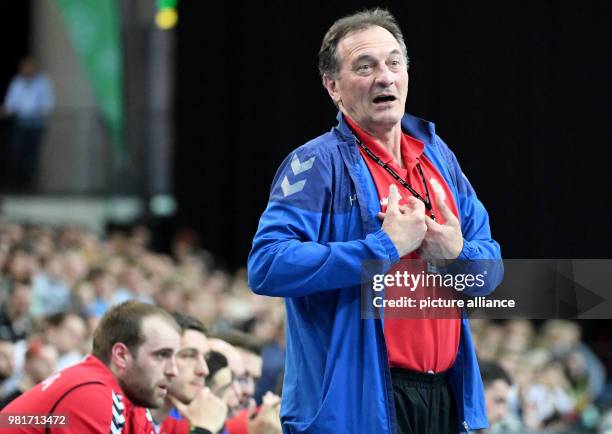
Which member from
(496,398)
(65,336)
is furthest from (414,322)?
(65,336)

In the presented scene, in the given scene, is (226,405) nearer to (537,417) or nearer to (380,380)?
(380,380)

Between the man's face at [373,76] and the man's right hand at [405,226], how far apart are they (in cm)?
27

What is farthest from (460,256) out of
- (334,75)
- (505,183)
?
(505,183)

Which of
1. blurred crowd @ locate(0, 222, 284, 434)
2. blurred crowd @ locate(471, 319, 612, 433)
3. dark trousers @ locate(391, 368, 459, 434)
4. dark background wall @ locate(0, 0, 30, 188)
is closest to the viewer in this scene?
dark trousers @ locate(391, 368, 459, 434)

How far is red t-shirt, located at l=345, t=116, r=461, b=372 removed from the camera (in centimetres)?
285

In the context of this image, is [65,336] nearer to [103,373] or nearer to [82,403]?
[103,373]

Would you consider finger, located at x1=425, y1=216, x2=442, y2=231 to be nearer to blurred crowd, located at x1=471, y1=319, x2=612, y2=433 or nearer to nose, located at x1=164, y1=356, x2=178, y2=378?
nose, located at x1=164, y1=356, x2=178, y2=378

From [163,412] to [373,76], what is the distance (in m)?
2.11

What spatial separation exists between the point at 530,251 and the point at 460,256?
3782 mm

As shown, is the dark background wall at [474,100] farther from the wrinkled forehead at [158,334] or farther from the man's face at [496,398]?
the wrinkled forehead at [158,334]

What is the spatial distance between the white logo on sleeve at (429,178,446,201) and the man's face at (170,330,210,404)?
1.58 metres

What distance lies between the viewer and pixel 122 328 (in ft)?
12.8

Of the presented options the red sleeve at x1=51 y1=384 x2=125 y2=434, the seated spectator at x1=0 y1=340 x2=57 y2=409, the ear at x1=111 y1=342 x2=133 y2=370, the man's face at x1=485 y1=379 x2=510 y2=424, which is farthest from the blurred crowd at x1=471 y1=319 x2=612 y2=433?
the red sleeve at x1=51 y1=384 x2=125 y2=434

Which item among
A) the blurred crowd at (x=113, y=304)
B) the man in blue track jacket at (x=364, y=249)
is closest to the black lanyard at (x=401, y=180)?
Answer: the man in blue track jacket at (x=364, y=249)
